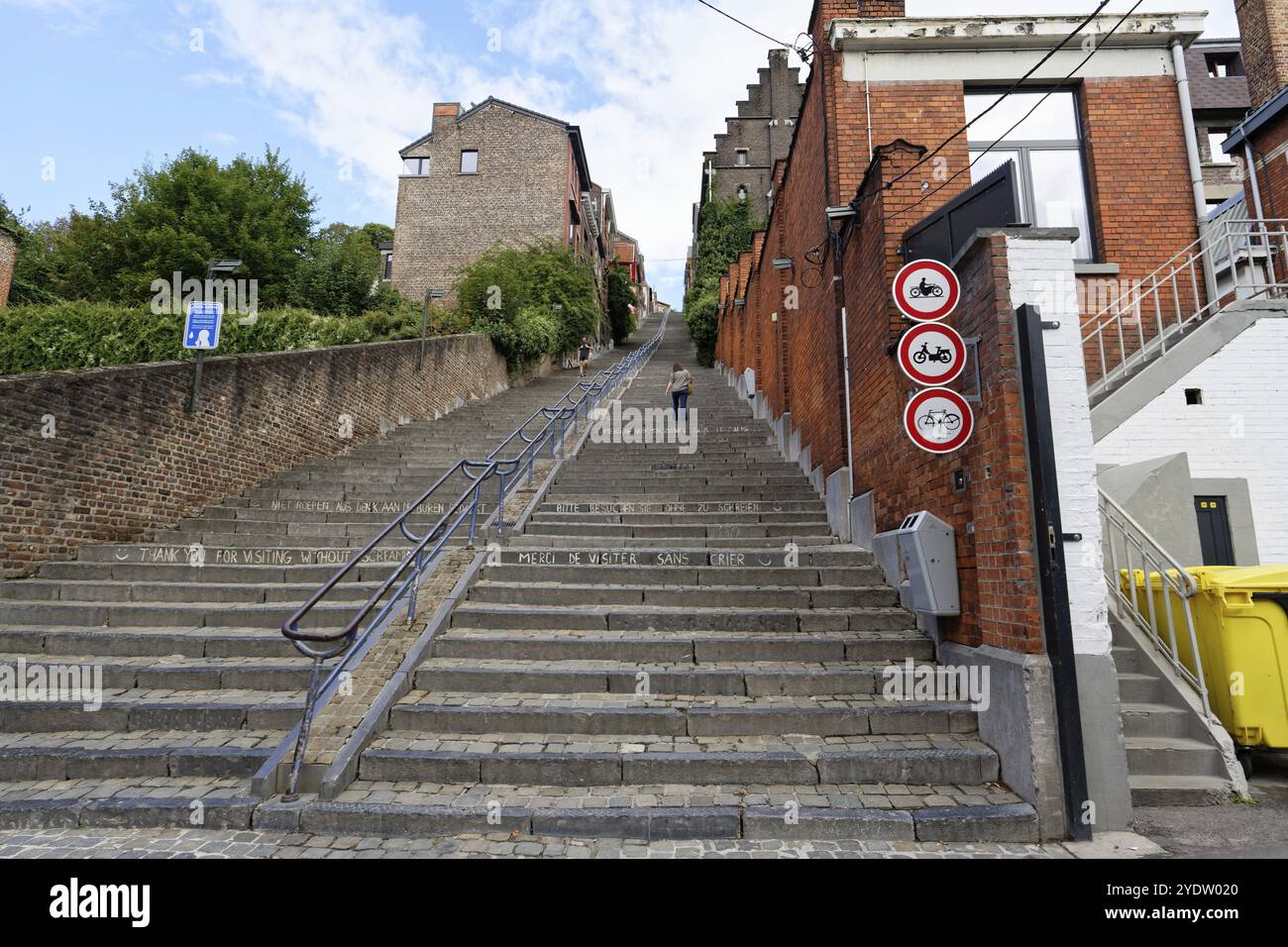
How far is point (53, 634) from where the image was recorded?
5574mm

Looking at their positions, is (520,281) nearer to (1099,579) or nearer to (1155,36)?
(1155,36)

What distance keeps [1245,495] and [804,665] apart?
499 cm

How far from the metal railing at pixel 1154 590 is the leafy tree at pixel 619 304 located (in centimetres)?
3870

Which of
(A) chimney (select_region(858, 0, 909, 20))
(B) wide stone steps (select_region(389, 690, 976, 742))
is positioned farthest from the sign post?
(A) chimney (select_region(858, 0, 909, 20))

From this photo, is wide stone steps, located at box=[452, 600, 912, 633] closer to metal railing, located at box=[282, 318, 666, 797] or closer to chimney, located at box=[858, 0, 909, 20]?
metal railing, located at box=[282, 318, 666, 797]

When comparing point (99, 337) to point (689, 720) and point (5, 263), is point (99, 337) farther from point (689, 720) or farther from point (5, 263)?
point (689, 720)

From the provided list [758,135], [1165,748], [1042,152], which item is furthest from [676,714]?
[758,135]

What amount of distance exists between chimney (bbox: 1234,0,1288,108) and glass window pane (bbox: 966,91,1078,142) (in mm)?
6074

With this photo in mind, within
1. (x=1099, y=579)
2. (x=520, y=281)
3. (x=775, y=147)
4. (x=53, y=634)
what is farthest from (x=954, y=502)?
(x=775, y=147)

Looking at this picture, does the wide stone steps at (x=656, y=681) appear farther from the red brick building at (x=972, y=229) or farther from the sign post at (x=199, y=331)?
the sign post at (x=199, y=331)

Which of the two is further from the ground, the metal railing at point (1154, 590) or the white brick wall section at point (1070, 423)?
the white brick wall section at point (1070, 423)

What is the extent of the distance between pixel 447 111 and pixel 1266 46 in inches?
1143

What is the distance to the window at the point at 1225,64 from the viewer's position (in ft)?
73.8

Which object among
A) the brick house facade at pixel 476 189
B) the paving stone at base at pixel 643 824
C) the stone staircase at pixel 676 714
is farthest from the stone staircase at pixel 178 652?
the brick house facade at pixel 476 189
